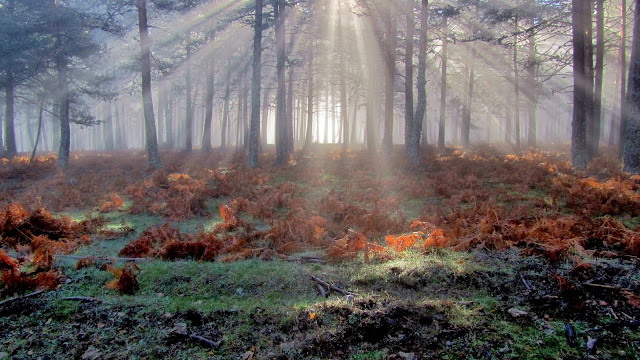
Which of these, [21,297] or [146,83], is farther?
[146,83]

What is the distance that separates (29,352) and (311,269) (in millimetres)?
3239

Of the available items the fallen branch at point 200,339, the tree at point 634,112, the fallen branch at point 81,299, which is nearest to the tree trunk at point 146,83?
the fallen branch at point 81,299

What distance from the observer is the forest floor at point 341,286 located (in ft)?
11.5

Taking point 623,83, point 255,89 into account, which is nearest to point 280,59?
point 255,89

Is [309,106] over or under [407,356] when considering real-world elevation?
over

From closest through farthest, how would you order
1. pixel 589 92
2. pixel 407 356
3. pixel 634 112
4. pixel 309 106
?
pixel 407 356
pixel 634 112
pixel 589 92
pixel 309 106

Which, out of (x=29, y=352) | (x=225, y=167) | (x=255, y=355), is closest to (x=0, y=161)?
(x=225, y=167)

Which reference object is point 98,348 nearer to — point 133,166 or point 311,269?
point 311,269

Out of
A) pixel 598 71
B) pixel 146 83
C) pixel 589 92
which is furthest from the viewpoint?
pixel 146 83

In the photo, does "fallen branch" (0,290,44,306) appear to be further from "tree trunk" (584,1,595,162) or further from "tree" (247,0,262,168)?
"tree trunk" (584,1,595,162)

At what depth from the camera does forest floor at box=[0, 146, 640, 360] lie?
11.5ft

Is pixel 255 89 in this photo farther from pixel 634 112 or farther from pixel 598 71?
pixel 598 71

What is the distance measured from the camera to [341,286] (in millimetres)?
4609

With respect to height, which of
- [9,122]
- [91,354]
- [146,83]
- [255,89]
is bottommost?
[91,354]
